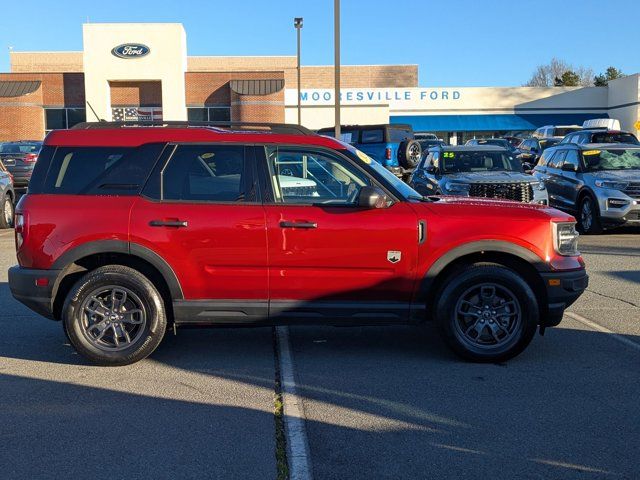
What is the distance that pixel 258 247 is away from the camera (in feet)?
18.4

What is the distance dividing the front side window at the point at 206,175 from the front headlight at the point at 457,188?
7.85m

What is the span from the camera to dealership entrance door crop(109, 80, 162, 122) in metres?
42.8

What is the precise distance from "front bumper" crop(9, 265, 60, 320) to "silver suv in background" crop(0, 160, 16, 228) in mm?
10342

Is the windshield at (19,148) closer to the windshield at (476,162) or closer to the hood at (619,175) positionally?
the windshield at (476,162)

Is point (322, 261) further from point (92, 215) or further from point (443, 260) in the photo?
point (92, 215)

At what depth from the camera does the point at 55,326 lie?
281 inches

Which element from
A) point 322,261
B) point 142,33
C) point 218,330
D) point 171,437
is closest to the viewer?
point 171,437

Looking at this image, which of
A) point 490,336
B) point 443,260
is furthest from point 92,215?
point 490,336

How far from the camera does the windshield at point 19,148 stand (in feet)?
72.7

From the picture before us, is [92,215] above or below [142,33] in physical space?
below

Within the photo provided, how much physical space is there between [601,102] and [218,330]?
52445 millimetres

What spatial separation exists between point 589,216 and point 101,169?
10862 millimetres

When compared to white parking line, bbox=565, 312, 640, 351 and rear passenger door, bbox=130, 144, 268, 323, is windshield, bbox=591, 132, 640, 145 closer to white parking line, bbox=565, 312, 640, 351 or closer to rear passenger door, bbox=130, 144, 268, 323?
white parking line, bbox=565, 312, 640, 351

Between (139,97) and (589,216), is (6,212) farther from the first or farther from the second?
(139,97)
